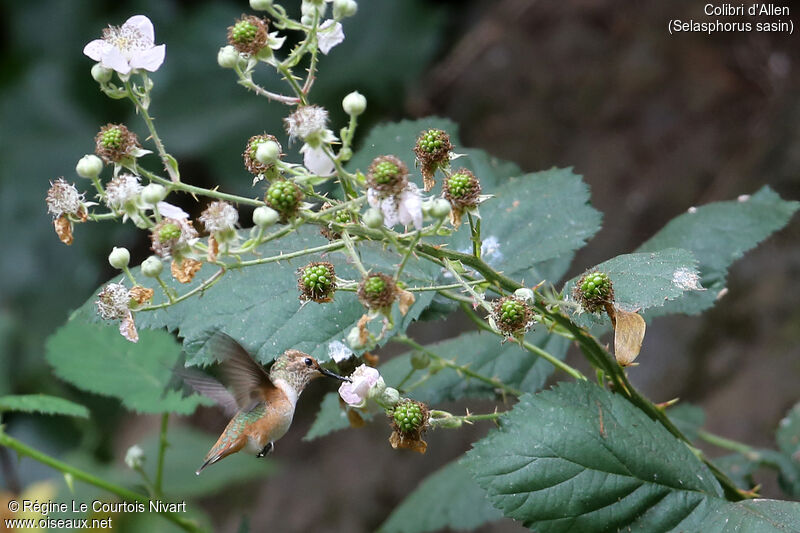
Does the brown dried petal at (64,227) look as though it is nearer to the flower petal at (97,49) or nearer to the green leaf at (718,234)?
the flower petal at (97,49)

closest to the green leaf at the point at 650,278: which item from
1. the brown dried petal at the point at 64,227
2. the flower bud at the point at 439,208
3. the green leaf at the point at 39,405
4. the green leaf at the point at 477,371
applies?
the flower bud at the point at 439,208

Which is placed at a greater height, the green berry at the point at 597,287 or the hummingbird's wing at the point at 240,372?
the green berry at the point at 597,287

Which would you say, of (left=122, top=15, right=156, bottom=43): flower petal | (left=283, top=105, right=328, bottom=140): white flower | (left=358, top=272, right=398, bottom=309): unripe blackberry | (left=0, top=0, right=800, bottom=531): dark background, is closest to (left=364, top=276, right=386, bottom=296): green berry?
(left=358, top=272, right=398, bottom=309): unripe blackberry

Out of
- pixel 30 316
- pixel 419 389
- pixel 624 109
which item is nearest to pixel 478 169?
pixel 419 389

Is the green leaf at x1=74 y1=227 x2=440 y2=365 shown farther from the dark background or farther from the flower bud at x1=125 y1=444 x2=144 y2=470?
the dark background

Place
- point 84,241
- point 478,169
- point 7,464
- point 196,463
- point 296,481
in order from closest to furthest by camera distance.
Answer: point 478,169 < point 7,464 < point 196,463 < point 296,481 < point 84,241

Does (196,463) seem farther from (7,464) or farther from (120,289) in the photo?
(120,289)

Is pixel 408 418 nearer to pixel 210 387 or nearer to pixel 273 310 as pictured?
pixel 273 310
